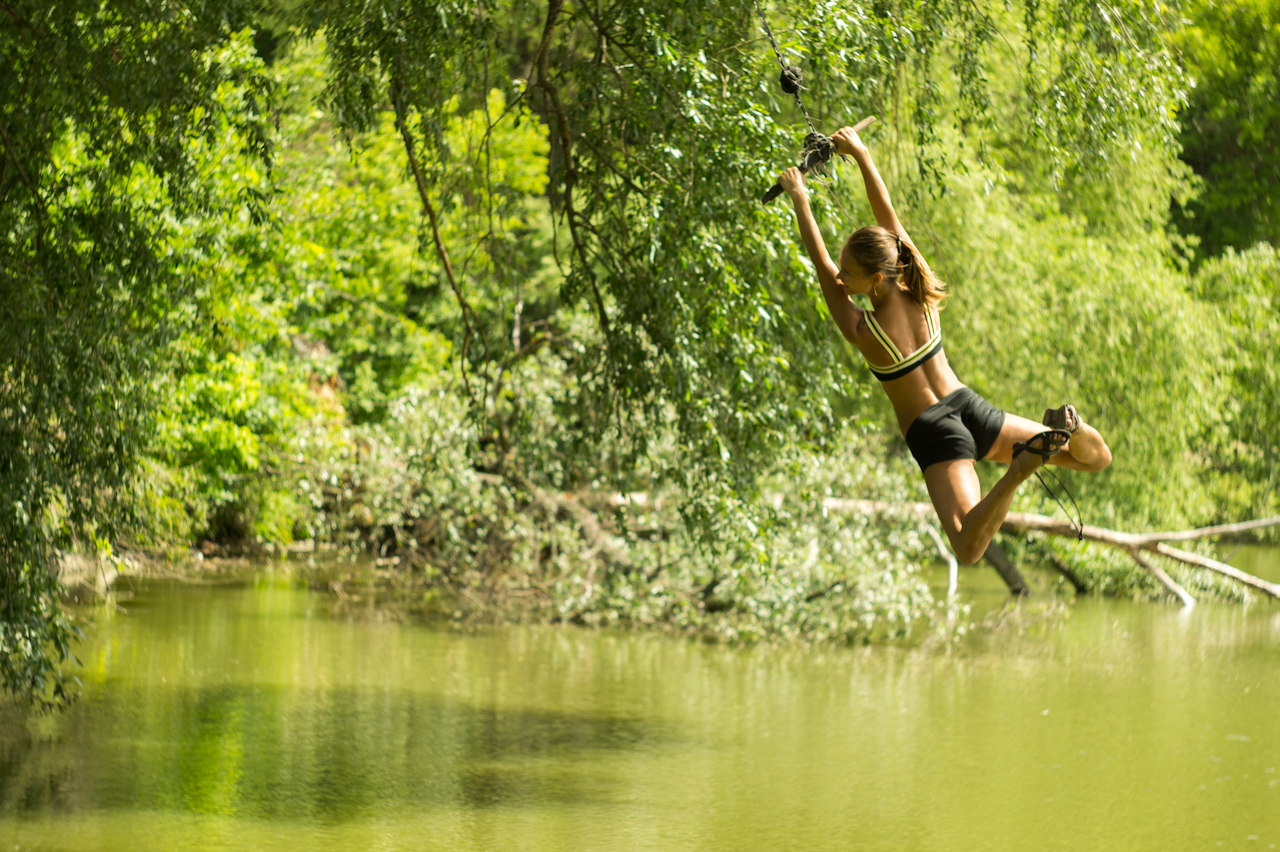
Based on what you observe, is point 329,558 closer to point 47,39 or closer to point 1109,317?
point 1109,317

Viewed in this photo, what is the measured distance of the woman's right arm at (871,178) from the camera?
471cm

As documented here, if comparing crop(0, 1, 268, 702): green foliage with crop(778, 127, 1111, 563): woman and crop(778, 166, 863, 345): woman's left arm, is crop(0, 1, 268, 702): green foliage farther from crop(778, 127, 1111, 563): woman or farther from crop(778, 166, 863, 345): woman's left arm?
crop(778, 127, 1111, 563): woman

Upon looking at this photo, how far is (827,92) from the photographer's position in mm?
7832

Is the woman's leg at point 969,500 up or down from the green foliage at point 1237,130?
down

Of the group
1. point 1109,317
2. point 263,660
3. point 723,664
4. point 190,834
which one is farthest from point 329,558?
point 190,834

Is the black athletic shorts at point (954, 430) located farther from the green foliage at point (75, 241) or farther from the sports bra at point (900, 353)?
the green foliage at point (75, 241)

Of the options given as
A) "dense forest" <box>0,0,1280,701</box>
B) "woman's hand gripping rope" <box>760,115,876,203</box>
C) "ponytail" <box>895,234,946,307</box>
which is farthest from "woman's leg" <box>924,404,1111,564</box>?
"dense forest" <box>0,0,1280,701</box>

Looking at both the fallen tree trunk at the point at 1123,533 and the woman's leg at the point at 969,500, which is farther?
the fallen tree trunk at the point at 1123,533

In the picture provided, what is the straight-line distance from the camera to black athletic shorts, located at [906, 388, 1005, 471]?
4426 mm

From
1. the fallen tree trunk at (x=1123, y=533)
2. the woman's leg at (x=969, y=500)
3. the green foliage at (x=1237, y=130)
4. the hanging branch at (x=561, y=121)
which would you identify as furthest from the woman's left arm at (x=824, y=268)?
the green foliage at (x=1237, y=130)

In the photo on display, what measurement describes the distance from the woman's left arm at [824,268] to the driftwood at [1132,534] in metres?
6.16

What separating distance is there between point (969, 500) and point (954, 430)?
0.26 m

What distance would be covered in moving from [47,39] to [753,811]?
6.13 meters

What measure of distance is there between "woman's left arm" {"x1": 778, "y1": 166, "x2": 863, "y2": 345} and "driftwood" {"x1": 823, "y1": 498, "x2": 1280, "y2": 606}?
616cm
